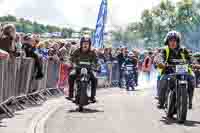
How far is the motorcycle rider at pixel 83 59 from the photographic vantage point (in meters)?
16.7

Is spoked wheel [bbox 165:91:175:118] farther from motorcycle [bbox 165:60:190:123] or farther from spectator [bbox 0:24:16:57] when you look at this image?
spectator [bbox 0:24:16:57]

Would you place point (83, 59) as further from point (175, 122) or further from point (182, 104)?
point (182, 104)

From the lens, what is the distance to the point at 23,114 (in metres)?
15.4

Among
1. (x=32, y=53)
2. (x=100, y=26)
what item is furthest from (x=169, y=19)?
(x=32, y=53)

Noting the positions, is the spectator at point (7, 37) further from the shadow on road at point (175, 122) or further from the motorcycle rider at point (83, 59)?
the shadow on road at point (175, 122)

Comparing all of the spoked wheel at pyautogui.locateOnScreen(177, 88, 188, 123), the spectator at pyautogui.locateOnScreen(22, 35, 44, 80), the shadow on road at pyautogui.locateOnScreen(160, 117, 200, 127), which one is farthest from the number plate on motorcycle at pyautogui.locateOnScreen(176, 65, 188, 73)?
the spectator at pyautogui.locateOnScreen(22, 35, 44, 80)

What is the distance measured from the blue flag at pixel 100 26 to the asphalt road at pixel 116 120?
14.4 m

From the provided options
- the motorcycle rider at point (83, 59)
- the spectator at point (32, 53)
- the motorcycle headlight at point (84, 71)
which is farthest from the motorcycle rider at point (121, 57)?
the motorcycle headlight at point (84, 71)

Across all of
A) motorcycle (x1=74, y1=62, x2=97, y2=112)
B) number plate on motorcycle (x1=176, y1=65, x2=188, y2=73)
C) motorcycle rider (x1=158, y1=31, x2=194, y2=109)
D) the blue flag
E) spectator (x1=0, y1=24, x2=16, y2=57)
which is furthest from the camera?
the blue flag

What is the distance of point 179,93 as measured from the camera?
14.1 m

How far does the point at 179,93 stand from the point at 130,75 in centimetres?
1592

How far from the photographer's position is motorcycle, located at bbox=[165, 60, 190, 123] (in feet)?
46.0

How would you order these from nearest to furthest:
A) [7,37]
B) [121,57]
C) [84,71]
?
1. [7,37]
2. [84,71]
3. [121,57]

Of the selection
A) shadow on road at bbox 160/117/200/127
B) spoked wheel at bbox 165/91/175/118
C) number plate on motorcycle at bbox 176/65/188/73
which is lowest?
shadow on road at bbox 160/117/200/127
